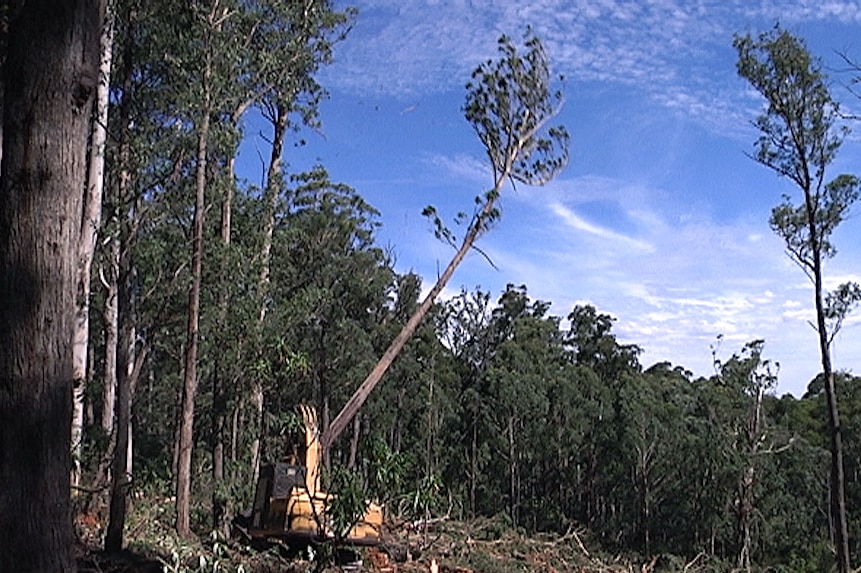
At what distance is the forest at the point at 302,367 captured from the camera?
22.5ft

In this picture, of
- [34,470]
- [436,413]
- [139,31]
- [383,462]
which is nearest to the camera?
[34,470]

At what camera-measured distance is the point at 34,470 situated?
261cm

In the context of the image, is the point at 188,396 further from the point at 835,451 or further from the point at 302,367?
the point at 835,451

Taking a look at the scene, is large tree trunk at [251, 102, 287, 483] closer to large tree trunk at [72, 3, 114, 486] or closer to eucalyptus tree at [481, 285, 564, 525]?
large tree trunk at [72, 3, 114, 486]

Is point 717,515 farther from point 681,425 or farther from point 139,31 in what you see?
point 139,31

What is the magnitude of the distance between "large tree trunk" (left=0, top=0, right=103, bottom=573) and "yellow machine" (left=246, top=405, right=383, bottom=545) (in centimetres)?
637

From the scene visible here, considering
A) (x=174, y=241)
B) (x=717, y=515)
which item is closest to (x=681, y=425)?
(x=717, y=515)

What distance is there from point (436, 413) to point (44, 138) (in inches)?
1114

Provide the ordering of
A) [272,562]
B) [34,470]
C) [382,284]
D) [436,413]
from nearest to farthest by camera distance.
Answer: [34,470] → [272,562] → [382,284] → [436,413]

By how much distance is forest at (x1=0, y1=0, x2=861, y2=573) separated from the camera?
686 cm

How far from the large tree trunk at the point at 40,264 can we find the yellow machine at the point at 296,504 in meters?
6.37

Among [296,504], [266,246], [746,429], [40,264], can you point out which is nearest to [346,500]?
[296,504]

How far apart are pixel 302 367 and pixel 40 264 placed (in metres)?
9.25

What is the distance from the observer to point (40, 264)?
2717 mm
